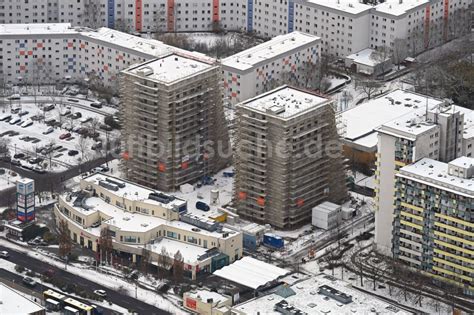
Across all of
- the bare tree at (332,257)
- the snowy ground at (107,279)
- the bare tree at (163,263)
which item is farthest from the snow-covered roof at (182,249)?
the bare tree at (332,257)

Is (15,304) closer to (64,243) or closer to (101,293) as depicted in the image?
(101,293)

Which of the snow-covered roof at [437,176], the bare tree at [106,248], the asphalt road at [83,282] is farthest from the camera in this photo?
the bare tree at [106,248]

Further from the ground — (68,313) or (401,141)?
(401,141)

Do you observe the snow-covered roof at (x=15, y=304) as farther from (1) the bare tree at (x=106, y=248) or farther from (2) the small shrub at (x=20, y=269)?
(1) the bare tree at (x=106, y=248)

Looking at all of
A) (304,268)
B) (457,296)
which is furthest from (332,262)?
(457,296)

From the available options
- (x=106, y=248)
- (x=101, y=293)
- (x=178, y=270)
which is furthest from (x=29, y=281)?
(x=178, y=270)

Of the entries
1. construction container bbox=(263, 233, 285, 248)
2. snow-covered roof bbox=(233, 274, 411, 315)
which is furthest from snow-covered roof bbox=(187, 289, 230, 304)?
construction container bbox=(263, 233, 285, 248)

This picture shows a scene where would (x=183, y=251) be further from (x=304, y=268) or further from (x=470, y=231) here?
(x=470, y=231)
